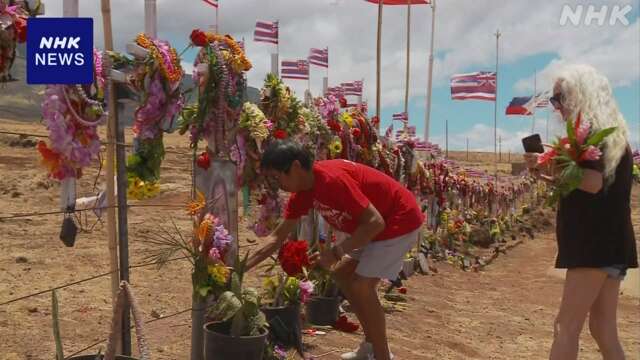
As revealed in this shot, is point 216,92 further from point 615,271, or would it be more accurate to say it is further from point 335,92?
point 335,92

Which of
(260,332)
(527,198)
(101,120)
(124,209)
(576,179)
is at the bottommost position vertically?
(527,198)

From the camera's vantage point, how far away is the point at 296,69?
1518 cm

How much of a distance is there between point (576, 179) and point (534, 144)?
37 centimetres

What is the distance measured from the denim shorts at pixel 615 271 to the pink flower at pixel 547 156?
603 millimetres

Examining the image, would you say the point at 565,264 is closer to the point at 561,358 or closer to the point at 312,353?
the point at 561,358

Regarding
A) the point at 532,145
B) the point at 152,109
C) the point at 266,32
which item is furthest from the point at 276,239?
the point at 266,32

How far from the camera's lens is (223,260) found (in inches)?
159

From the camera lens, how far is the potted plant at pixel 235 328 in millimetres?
3703

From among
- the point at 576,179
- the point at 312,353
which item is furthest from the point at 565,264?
the point at 312,353

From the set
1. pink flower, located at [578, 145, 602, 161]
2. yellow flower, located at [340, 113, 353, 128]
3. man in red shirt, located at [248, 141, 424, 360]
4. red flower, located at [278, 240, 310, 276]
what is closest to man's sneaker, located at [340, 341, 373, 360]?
man in red shirt, located at [248, 141, 424, 360]

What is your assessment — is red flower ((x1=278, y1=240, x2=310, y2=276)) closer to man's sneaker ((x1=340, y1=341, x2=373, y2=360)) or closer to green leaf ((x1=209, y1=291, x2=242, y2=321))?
green leaf ((x1=209, y1=291, x2=242, y2=321))

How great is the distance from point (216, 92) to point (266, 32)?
767 cm

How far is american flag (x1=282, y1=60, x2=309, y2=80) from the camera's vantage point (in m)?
14.9

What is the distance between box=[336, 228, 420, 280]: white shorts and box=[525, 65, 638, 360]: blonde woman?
0.95 m
